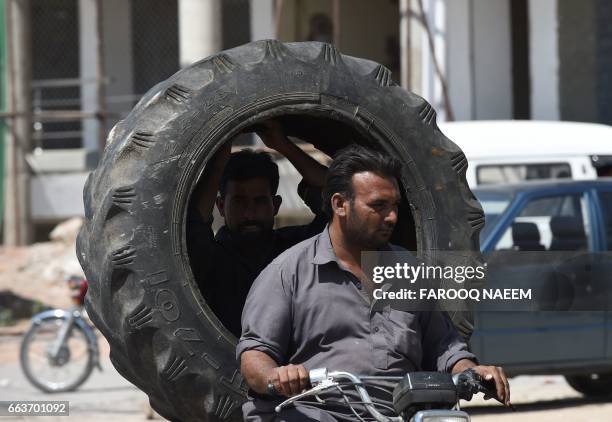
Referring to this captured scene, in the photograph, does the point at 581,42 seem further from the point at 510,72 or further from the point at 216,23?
the point at 216,23

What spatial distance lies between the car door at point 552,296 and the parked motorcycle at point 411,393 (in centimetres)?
487

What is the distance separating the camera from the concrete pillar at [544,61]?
17906 millimetres

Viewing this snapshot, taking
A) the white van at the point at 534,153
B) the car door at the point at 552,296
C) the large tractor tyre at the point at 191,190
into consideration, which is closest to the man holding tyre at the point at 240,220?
the large tractor tyre at the point at 191,190

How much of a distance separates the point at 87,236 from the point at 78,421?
5.12 metres

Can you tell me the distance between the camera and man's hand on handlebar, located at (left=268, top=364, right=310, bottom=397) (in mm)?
3697

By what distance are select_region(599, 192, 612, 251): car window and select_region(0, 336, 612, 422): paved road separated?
1311 millimetres

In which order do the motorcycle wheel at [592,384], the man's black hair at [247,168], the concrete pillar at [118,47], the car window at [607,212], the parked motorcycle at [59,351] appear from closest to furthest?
the man's black hair at [247,168] → the car window at [607,212] → the motorcycle wheel at [592,384] → the parked motorcycle at [59,351] → the concrete pillar at [118,47]

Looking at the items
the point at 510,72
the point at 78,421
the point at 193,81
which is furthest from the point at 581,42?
the point at 193,81

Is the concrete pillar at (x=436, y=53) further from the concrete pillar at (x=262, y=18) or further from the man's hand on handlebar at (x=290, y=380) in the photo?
the man's hand on handlebar at (x=290, y=380)

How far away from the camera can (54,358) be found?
36.3ft

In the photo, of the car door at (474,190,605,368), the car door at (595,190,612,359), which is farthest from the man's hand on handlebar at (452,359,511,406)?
the car door at (595,190,612,359)

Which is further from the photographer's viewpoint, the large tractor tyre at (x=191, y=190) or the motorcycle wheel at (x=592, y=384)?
the motorcycle wheel at (x=592, y=384)

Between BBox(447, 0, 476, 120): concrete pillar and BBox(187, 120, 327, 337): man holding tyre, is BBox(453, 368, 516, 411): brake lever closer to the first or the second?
BBox(187, 120, 327, 337): man holding tyre

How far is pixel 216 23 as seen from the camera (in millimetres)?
17703
